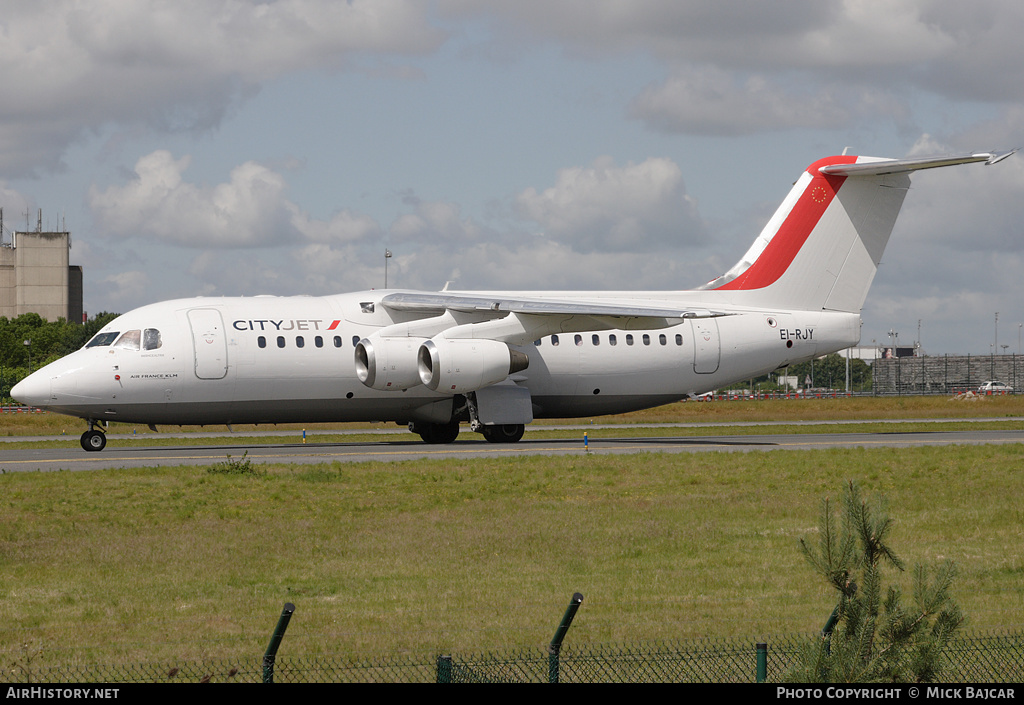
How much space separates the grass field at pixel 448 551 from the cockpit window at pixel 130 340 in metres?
6.64

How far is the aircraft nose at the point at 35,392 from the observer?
95.5 feet

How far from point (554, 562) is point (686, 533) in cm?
297

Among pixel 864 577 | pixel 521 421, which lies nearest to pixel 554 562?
pixel 864 577

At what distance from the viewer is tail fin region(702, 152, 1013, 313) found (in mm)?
36406

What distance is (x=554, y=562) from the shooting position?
15.4m

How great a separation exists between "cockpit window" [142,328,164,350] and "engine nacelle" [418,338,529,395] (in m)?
6.91

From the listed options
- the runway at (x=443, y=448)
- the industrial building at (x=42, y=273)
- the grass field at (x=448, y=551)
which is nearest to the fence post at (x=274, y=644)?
the grass field at (x=448, y=551)

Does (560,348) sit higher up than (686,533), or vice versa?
(560,348)

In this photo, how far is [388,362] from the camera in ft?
99.9

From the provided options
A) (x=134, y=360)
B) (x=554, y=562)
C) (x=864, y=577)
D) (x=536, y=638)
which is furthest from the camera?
(x=134, y=360)

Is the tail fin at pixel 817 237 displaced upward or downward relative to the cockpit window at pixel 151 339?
upward

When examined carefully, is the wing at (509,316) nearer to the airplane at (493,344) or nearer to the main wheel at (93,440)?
the airplane at (493,344)
